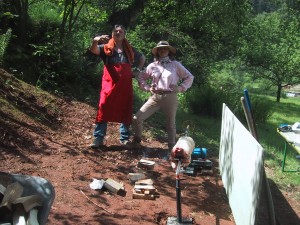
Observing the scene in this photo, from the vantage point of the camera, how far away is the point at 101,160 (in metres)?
6.09

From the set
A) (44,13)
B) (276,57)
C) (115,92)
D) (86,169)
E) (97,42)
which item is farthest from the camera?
(276,57)

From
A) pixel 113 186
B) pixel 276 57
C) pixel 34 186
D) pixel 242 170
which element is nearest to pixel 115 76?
pixel 113 186

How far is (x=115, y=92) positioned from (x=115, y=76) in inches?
9.4

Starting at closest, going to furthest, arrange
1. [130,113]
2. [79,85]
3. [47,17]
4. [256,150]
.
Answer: [256,150] < [130,113] < [79,85] < [47,17]

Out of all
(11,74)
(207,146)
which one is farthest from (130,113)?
(11,74)

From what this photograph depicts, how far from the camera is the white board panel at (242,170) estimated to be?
3.51m

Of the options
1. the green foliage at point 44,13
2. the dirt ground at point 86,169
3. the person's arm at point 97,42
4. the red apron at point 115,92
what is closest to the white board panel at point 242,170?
the dirt ground at point 86,169

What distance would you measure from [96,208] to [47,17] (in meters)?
6.66

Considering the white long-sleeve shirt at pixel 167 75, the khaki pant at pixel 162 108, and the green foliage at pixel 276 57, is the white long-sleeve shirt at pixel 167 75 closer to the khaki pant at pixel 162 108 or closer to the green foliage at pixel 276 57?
the khaki pant at pixel 162 108

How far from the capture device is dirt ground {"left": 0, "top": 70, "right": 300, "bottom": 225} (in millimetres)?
4570

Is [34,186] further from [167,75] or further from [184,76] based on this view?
[184,76]

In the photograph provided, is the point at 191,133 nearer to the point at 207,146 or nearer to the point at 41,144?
the point at 207,146

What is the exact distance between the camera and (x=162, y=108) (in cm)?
640

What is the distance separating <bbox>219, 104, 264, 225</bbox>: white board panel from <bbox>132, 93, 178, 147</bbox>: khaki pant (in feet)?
3.36
